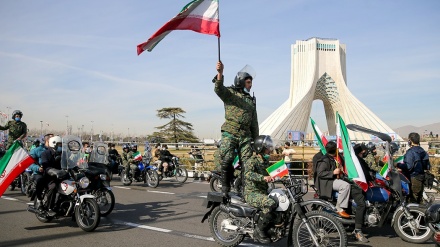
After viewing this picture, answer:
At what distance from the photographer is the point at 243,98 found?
590 centimetres

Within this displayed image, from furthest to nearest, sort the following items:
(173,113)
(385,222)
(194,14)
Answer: (173,113)
(194,14)
(385,222)

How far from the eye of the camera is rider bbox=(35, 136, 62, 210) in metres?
6.93

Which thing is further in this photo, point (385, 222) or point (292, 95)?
point (292, 95)

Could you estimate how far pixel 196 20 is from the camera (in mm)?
6434

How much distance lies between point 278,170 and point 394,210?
224cm

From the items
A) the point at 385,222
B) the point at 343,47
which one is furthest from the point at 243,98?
the point at 343,47

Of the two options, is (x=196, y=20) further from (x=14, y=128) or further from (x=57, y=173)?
(x=14, y=128)

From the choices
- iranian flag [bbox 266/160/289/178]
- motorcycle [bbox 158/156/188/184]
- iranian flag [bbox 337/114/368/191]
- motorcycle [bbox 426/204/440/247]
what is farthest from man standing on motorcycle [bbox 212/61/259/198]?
motorcycle [bbox 158/156/188/184]

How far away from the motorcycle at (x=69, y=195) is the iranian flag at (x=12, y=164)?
556 mm

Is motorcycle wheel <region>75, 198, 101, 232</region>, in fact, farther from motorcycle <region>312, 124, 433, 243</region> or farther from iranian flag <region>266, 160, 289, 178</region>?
motorcycle <region>312, 124, 433, 243</region>

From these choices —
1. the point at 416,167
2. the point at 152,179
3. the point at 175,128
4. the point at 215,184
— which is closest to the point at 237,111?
the point at 416,167

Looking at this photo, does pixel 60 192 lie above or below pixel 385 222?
above

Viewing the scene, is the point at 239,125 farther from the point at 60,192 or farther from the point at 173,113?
the point at 173,113

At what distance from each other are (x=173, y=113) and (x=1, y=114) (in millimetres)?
32837
